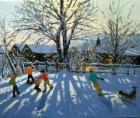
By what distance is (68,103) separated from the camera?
2080 centimetres

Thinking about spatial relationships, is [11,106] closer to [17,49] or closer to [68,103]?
[68,103]

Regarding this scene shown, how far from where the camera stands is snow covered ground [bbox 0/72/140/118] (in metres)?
18.6

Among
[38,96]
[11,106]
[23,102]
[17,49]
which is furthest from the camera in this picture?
[17,49]

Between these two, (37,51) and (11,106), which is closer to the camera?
(11,106)

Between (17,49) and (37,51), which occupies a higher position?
(17,49)

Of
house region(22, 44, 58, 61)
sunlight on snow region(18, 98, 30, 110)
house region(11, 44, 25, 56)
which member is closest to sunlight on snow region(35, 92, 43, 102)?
sunlight on snow region(18, 98, 30, 110)

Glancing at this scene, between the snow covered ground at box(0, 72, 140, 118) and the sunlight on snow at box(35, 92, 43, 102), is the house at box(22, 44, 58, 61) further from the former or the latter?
the sunlight on snow at box(35, 92, 43, 102)

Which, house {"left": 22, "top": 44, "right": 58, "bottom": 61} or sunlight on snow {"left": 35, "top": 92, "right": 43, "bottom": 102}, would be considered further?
house {"left": 22, "top": 44, "right": 58, "bottom": 61}

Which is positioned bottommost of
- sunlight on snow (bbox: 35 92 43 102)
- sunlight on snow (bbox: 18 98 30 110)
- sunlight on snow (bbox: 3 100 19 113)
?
sunlight on snow (bbox: 35 92 43 102)

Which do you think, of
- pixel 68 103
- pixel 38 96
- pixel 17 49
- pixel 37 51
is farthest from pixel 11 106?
pixel 17 49

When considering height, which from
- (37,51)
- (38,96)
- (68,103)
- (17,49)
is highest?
(38,96)

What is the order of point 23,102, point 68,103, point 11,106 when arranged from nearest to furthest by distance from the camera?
point 11,106 → point 68,103 → point 23,102

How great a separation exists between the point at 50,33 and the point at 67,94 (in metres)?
21.1

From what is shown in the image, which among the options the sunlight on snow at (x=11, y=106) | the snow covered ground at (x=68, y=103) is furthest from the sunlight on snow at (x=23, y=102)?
the sunlight on snow at (x=11, y=106)
